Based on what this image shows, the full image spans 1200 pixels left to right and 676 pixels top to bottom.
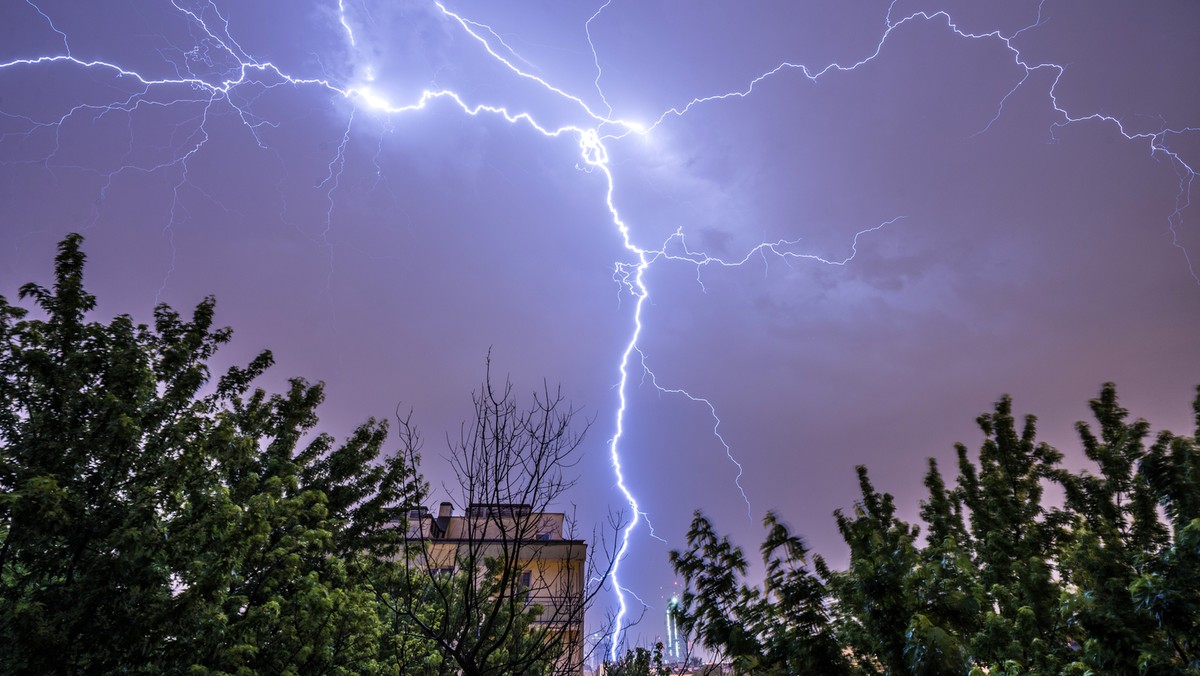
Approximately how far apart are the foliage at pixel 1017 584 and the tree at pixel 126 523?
5.68 m

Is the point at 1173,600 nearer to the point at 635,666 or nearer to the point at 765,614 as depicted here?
the point at 765,614

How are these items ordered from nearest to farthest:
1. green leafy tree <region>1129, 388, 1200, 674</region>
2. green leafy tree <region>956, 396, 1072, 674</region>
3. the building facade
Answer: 1. the building facade
2. green leafy tree <region>1129, 388, 1200, 674</region>
3. green leafy tree <region>956, 396, 1072, 674</region>

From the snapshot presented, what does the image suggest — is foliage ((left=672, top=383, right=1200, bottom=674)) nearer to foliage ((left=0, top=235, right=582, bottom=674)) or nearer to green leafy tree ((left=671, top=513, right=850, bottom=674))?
green leafy tree ((left=671, top=513, right=850, bottom=674))

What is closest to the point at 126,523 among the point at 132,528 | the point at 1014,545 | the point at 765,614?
the point at 132,528

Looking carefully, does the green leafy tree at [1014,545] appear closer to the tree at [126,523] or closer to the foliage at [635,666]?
the foliage at [635,666]

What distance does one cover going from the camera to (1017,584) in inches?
340

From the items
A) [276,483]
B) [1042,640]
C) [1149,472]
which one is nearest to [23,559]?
[276,483]

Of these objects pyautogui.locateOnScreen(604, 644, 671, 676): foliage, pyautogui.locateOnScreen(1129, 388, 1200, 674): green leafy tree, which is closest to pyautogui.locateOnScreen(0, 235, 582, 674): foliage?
pyautogui.locateOnScreen(604, 644, 671, 676): foliage

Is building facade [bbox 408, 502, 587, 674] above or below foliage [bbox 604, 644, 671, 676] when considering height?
above

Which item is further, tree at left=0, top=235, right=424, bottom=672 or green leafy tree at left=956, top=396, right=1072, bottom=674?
green leafy tree at left=956, top=396, right=1072, bottom=674

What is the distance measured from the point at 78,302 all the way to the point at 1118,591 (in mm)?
11647

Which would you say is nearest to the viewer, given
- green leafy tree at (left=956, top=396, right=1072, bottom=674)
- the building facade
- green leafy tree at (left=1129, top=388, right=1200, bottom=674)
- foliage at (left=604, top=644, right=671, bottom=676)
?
the building facade

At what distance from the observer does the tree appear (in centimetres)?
454

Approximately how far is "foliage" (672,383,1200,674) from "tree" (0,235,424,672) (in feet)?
18.6
